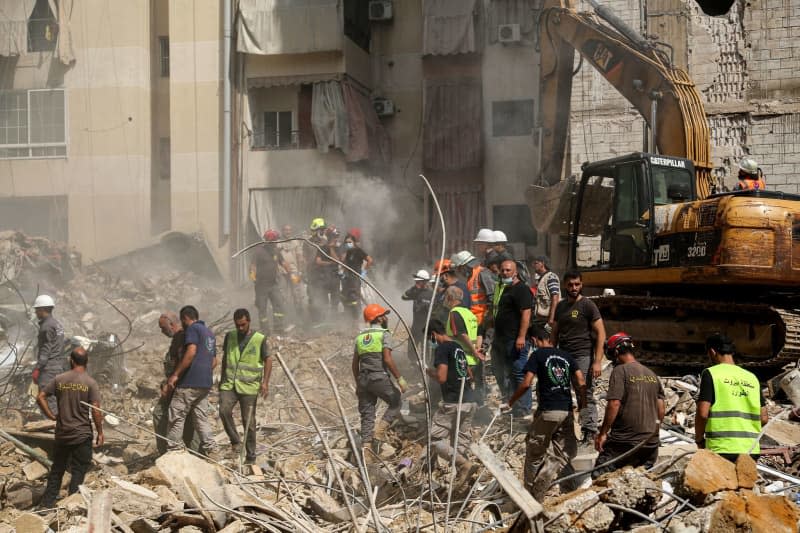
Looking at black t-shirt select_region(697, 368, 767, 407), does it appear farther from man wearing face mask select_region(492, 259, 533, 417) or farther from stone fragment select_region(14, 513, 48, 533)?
stone fragment select_region(14, 513, 48, 533)

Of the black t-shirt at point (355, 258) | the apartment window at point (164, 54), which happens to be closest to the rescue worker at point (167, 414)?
the black t-shirt at point (355, 258)

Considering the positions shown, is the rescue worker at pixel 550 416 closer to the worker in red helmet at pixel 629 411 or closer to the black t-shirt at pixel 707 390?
the worker in red helmet at pixel 629 411

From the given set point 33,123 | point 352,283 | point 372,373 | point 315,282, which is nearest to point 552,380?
point 372,373

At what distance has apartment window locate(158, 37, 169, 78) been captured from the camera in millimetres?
23234

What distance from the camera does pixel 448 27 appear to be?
21.7m

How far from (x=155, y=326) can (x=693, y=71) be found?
1132 cm

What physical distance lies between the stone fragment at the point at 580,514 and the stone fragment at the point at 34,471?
7.06m

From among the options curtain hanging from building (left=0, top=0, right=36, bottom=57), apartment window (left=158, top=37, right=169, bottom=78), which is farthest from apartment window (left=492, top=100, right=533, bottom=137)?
curtain hanging from building (left=0, top=0, right=36, bottom=57)

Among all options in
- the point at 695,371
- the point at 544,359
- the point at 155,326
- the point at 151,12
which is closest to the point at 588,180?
the point at 695,371

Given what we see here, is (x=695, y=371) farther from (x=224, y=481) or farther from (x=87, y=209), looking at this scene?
(x=87, y=209)

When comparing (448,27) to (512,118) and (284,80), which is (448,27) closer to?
(512,118)

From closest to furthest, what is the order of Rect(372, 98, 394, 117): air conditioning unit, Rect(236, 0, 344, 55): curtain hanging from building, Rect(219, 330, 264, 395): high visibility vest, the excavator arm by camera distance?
Rect(219, 330, 264, 395): high visibility vest, the excavator arm, Rect(236, 0, 344, 55): curtain hanging from building, Rect(372, 98, 394, 117): air conditioning unit

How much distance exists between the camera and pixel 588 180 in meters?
12.6

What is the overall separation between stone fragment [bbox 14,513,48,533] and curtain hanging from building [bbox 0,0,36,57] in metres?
18.7
